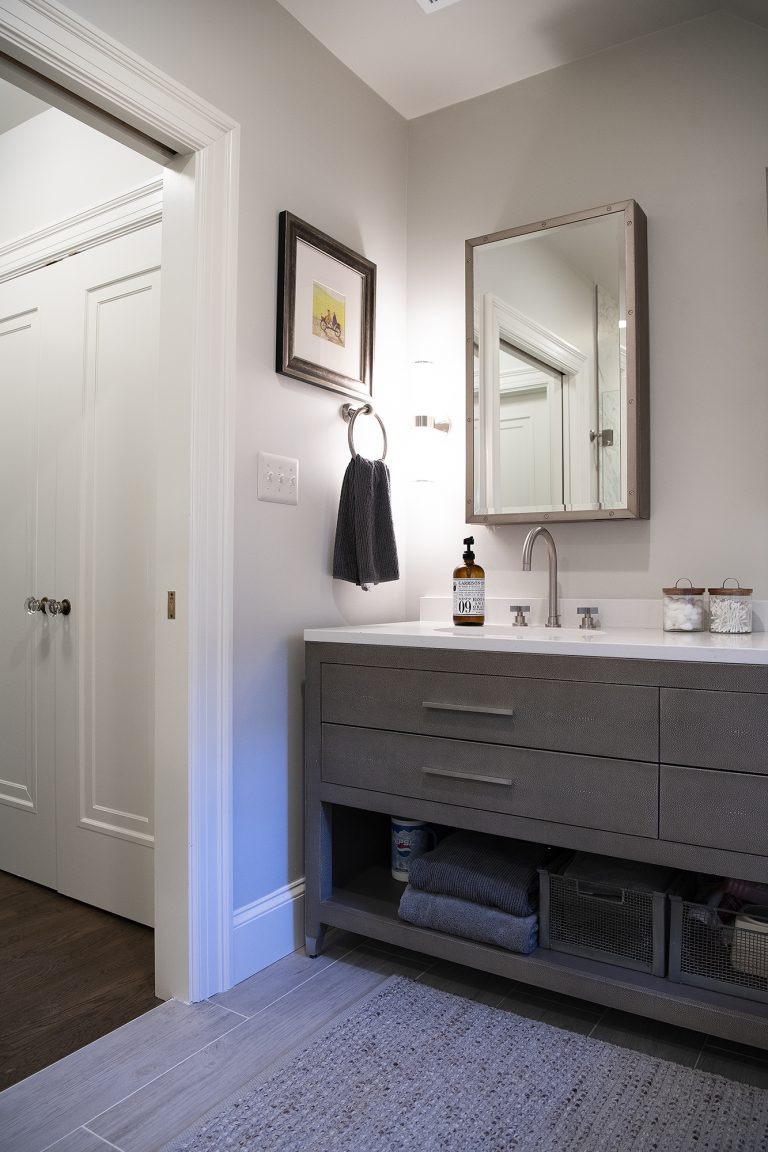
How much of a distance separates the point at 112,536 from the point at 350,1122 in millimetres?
1573

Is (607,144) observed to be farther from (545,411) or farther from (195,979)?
(195,979)

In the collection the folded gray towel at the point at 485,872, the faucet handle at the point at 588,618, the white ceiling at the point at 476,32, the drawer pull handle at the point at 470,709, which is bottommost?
the folded gray towel at the point at 485,872

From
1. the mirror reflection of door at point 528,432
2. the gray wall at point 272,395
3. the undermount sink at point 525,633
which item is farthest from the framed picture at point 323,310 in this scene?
the undermount sink at point 525,633

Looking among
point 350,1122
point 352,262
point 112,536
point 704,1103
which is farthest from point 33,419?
point 704,1103

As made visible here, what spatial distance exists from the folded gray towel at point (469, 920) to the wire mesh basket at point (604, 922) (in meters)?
0.05

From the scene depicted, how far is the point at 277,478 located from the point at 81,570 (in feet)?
2.49

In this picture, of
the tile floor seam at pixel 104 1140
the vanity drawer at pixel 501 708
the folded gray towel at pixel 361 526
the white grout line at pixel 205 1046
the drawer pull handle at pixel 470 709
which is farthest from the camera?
the folded gray towel at pixel 361 526

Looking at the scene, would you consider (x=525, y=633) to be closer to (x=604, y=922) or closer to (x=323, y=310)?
(x=604, y=922)

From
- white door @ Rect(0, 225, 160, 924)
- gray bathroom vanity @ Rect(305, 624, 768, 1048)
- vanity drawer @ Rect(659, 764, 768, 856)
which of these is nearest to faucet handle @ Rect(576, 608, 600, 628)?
gray bathroom vanity @ Rect(305, 624, 768, 1048)

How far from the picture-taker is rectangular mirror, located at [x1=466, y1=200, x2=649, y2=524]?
2.01m

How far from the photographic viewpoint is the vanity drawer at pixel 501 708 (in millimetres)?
1503

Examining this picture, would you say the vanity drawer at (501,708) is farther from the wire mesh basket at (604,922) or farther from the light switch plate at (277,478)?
the light switch plate at (277,478)

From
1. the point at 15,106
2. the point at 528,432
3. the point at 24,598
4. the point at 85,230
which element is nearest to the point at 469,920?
the point at 528,432

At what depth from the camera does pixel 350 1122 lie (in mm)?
1345
